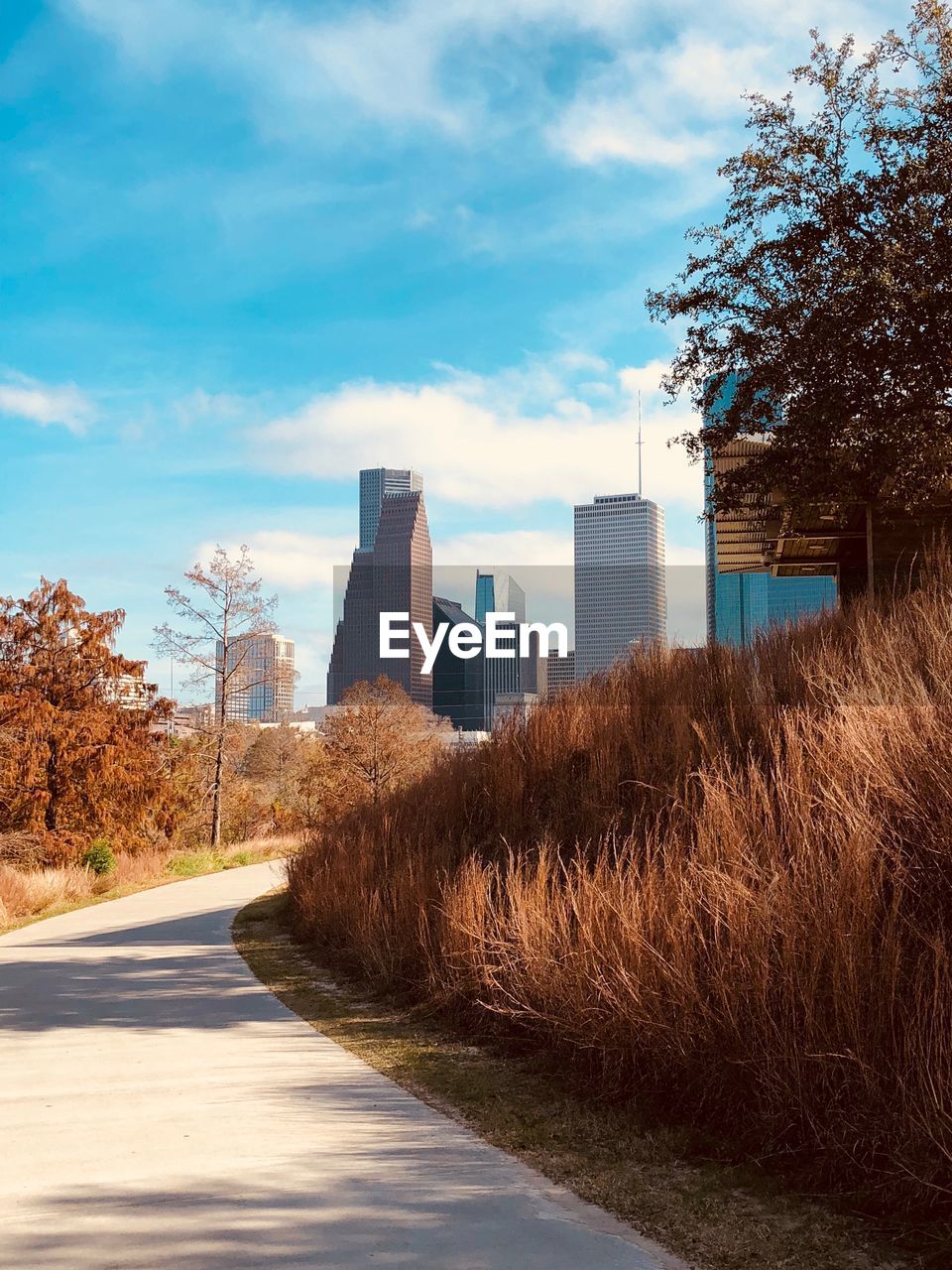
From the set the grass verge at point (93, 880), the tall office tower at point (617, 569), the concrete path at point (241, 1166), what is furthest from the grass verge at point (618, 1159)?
the tall office tower at point (617, 569)

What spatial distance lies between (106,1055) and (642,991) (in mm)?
3863

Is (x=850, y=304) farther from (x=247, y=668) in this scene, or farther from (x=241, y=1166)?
(x=247, y=668)

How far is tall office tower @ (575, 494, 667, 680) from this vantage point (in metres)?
67.4

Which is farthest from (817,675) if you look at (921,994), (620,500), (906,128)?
(620,500)

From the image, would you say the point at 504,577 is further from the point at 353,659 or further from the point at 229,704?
the point at 229,704

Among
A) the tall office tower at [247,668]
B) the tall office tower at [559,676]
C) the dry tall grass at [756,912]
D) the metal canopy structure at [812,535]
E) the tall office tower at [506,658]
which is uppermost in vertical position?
the tall office tower at [506,658]

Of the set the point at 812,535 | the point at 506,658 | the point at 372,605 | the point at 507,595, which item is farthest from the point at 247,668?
the point at 372,605

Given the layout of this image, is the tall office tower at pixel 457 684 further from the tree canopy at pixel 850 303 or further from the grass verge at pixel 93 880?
the tree canopy at pixel 850 303

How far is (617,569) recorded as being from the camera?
78.9 meters

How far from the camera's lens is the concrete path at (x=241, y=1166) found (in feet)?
12.4

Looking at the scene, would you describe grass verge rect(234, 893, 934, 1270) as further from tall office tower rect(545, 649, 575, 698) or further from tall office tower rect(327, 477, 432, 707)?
tall office tower rect(327, 477, 432, 707)

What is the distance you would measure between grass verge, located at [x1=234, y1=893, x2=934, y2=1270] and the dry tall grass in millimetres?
208

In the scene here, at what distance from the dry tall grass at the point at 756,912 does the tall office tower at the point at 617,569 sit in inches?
1143

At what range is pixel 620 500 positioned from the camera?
10012cm
